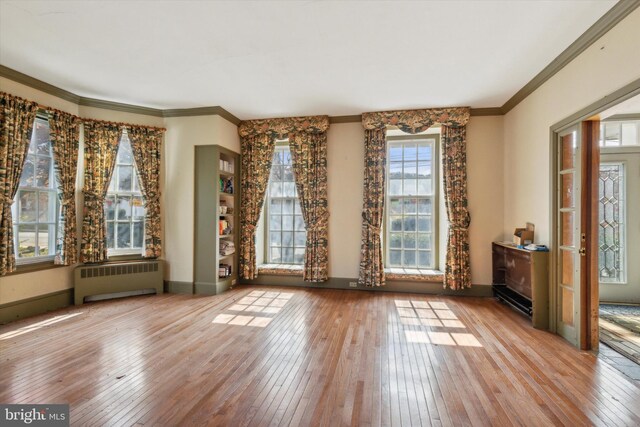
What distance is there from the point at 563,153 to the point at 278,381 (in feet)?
12.9

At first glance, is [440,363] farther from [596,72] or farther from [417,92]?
[417,92]

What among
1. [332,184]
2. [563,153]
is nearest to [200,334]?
[332,184]

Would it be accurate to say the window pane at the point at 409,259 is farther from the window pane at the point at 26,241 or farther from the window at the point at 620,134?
the window pane at the point at 26,241

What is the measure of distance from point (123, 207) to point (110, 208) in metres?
0.18

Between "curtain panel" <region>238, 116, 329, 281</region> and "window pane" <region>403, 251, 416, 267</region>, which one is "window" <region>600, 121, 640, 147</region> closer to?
"window pane" <region>403, 251, 416, 267</region>

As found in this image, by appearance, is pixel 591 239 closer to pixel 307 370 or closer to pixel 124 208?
pixel 307 370

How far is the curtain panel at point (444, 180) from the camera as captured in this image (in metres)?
4.64

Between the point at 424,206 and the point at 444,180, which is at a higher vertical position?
the point at 444,180

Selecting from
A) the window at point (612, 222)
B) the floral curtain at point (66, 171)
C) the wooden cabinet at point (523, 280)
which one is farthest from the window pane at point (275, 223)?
the window at point (612, 222)

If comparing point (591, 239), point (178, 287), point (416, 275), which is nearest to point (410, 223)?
point (416, 275)

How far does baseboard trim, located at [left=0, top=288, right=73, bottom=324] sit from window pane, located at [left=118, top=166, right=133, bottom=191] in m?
1.76

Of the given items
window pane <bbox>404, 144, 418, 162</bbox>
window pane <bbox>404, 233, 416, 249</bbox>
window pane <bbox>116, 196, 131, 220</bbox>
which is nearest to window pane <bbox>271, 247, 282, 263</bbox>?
window pane <bbox>404, 233, 416, 249</bbox>

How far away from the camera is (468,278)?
4637 mm

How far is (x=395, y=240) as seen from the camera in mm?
5289
